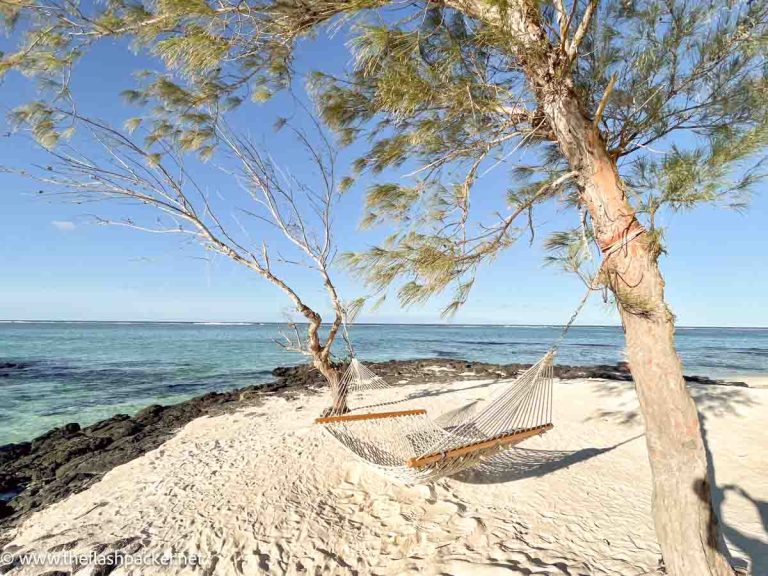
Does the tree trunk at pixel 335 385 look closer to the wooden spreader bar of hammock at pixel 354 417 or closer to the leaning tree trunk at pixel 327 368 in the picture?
the leaning tree trunk at pixel 327 368

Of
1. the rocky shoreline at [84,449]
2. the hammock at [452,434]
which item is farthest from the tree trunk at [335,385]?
the rocky shoreline at [84,449]

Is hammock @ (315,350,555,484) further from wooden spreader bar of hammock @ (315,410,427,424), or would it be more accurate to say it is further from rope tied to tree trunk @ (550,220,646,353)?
rope tied to tree trunk @ (550,220,646,353)

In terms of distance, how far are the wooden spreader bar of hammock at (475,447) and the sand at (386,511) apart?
48 centimetres

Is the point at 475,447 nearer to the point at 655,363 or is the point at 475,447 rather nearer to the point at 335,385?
the point at 655,363

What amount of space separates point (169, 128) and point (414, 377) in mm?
6879

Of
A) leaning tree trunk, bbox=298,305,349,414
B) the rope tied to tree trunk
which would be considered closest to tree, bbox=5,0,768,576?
the rope tied to tree trunk

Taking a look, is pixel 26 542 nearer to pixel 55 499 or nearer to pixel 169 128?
pixel 55 499

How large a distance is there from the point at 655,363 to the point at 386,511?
77.7 inches

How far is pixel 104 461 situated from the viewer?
447 cm

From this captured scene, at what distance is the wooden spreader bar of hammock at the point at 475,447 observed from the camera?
2361 mm

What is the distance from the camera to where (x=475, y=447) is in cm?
253

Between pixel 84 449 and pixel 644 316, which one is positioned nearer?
pixel 644 316

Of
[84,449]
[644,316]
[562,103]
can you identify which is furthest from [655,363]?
[84,449]

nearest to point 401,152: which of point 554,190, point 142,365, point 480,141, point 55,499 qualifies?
point 480,141
